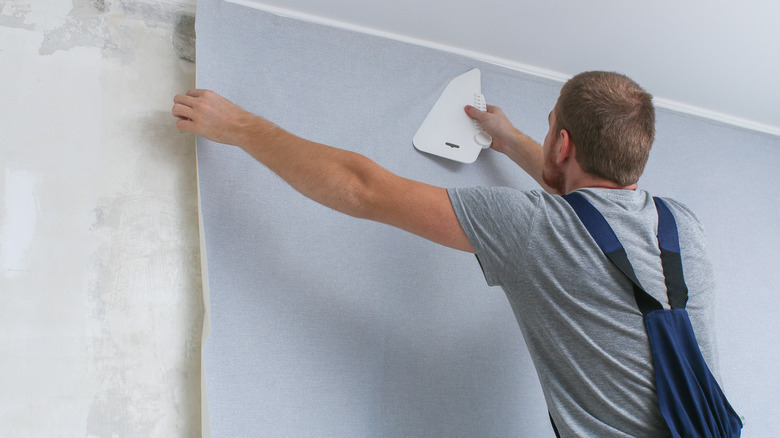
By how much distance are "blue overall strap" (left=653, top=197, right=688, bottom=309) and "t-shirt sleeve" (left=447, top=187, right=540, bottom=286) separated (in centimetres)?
29

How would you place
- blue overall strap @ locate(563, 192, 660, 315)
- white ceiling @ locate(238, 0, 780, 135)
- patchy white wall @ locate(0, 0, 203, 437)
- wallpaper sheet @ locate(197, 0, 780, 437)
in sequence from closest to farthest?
blue overall strap @ locate(563, 192, 660, 315)
patchy white wall @ locate(0, 0, 203, 437)
wallpaper sheet @ locate(197, 0, 780, 437)
white ceiling @ locate(238, 0, 780, 135)

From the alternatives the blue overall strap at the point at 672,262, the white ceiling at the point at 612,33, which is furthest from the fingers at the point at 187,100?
the blue overall strap at the point at 672,262

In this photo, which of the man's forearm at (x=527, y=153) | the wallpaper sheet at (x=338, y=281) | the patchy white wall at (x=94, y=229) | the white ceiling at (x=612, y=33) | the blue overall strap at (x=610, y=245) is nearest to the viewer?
the blue overall strap at (x=610, y=245)

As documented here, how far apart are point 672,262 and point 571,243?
0.77ft

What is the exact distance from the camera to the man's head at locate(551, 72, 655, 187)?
1252mm

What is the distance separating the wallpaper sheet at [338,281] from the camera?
4.52 ft

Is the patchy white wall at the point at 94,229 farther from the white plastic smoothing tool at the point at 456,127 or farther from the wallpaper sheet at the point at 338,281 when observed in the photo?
the white plastic smoothing tool at the point at 456,127

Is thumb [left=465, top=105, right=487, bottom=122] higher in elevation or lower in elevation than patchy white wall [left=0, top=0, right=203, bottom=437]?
higher

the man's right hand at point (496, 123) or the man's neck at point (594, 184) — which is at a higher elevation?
the man's neck at point (594, 184)

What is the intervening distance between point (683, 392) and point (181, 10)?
1.52 metres

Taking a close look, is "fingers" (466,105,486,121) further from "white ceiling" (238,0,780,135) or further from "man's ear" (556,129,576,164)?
"man's ear" (556,129,576,164)

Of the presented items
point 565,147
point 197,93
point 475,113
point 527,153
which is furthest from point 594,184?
point 197,93

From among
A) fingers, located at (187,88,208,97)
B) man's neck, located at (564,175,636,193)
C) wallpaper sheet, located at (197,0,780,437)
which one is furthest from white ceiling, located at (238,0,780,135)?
man's neck, located at (564,175,636,193)

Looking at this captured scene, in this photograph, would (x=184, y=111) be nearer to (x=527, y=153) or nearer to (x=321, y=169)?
(x=321, y=169)
